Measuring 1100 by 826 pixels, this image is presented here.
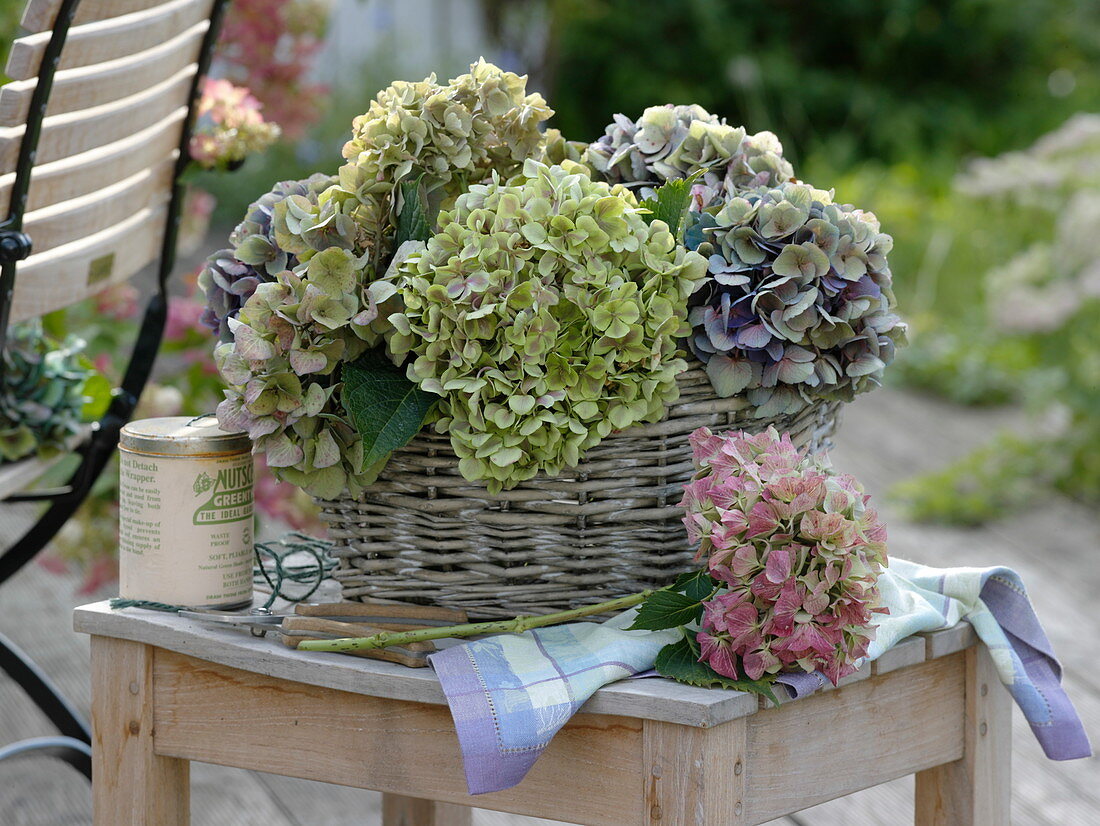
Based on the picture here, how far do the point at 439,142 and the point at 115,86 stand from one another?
553 mm

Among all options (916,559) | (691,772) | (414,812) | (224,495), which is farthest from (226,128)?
(916,559)

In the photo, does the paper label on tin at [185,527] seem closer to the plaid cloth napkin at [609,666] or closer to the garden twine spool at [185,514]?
the garden twine spool at [185,514]

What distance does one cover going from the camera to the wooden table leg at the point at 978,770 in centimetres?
109

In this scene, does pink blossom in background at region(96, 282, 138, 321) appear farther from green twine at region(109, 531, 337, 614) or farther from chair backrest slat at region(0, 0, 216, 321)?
green twine at region(109, 531, 337, 614)

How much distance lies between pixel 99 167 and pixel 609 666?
83 cm

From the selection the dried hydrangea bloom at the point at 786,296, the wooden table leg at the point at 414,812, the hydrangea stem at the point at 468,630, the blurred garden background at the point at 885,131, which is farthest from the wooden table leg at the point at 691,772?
the blurred garden background at the point at 885,131

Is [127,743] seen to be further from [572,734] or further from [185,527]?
[572,734]

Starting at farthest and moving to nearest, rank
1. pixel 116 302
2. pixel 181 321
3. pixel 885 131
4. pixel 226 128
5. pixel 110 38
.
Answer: pixel 885 131
pixel 116 302
pixel 181 321
pixel 226 128
pixel 110 38

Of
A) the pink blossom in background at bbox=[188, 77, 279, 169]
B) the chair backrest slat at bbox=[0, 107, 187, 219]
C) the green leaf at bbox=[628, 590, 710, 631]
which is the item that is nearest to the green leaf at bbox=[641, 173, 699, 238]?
the green leaf at bbox=[628, 590, 710, 631]

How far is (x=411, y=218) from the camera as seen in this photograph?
0.93 m

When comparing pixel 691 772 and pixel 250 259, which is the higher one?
pixel 250 259

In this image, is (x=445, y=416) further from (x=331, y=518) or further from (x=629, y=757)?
(x=629, y=757)

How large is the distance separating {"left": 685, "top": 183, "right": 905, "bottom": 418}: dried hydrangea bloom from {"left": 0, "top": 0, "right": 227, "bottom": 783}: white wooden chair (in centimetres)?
65

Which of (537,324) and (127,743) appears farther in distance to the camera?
(127,743)
